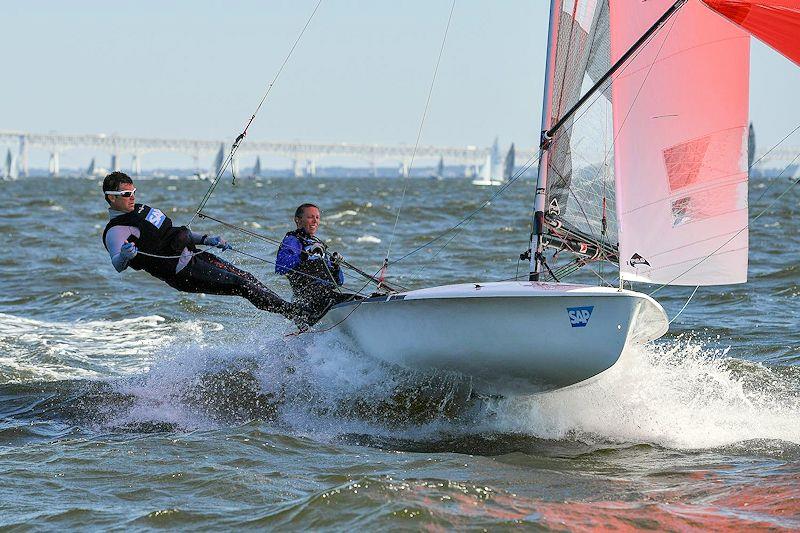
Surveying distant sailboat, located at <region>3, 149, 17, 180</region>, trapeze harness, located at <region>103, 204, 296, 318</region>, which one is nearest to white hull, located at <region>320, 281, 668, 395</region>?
trapeze harness, located at <region>103, 204, 296, 318</region>

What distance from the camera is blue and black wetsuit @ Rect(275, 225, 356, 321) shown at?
6.75m

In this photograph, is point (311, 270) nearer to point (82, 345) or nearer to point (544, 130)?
point (544, 130)

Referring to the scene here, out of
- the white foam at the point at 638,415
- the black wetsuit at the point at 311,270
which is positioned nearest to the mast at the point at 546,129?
the white foam at the point at 638,415

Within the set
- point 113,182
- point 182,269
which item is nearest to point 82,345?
point 182,269

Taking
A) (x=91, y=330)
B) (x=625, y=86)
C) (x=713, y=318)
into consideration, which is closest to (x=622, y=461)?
(x=625, y=86)

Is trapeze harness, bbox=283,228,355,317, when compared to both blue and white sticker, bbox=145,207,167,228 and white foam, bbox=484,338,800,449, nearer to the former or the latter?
blue and white sticker, bbox=145,207,167,228

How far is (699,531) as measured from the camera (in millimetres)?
4266

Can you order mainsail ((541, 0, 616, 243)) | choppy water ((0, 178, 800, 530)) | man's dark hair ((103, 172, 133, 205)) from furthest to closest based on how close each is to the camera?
1. mainsail ((541, 0, 616, 243))
2. man's dark hair ((103, 172, 133, 205))
3. choppy water ((0, 178, 800, 530))

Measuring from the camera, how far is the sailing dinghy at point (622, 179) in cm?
591

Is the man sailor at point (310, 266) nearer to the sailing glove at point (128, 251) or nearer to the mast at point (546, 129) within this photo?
the sailing glove at point (128, 251)

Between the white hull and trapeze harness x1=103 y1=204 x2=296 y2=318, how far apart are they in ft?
3.54

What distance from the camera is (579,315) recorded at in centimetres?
558

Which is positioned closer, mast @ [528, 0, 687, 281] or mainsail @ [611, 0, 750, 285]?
mast @ [528, 0, 687, 281]

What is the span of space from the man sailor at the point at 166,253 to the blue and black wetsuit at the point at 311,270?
16cm
